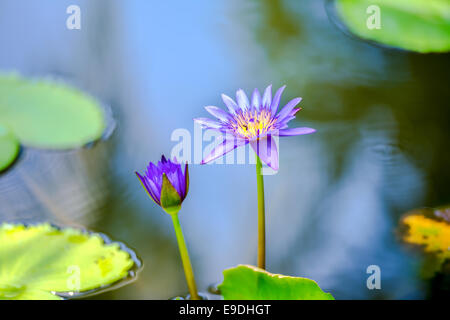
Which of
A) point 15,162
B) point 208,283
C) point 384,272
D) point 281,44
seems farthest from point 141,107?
point 384,272

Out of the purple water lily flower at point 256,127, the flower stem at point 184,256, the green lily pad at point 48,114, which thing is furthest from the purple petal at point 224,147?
the green lily pad at point 48,114

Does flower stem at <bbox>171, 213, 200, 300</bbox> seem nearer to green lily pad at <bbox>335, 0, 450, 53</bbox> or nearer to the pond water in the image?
the pond water

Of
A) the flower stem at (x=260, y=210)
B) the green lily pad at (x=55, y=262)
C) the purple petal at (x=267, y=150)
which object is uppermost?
the purple petal at (x=267, y=150)

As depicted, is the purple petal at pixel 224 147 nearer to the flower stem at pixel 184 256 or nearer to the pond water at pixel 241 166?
the flower stem at pixel 184 256

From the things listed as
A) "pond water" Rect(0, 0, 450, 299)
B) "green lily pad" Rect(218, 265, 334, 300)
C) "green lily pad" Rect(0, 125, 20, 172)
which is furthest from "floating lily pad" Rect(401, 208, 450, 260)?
"green lily pad" Rect(0, 125, 20, 172)

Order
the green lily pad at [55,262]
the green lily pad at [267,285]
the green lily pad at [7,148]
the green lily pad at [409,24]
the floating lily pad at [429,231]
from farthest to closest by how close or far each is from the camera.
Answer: the green lily pad at [409,24], the green lily pad at [7,148], the floating lily pad at [429,231], the green lily pad at [55,262], the green lily pad at [267,285]

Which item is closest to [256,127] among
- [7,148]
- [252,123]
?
[252,123]
